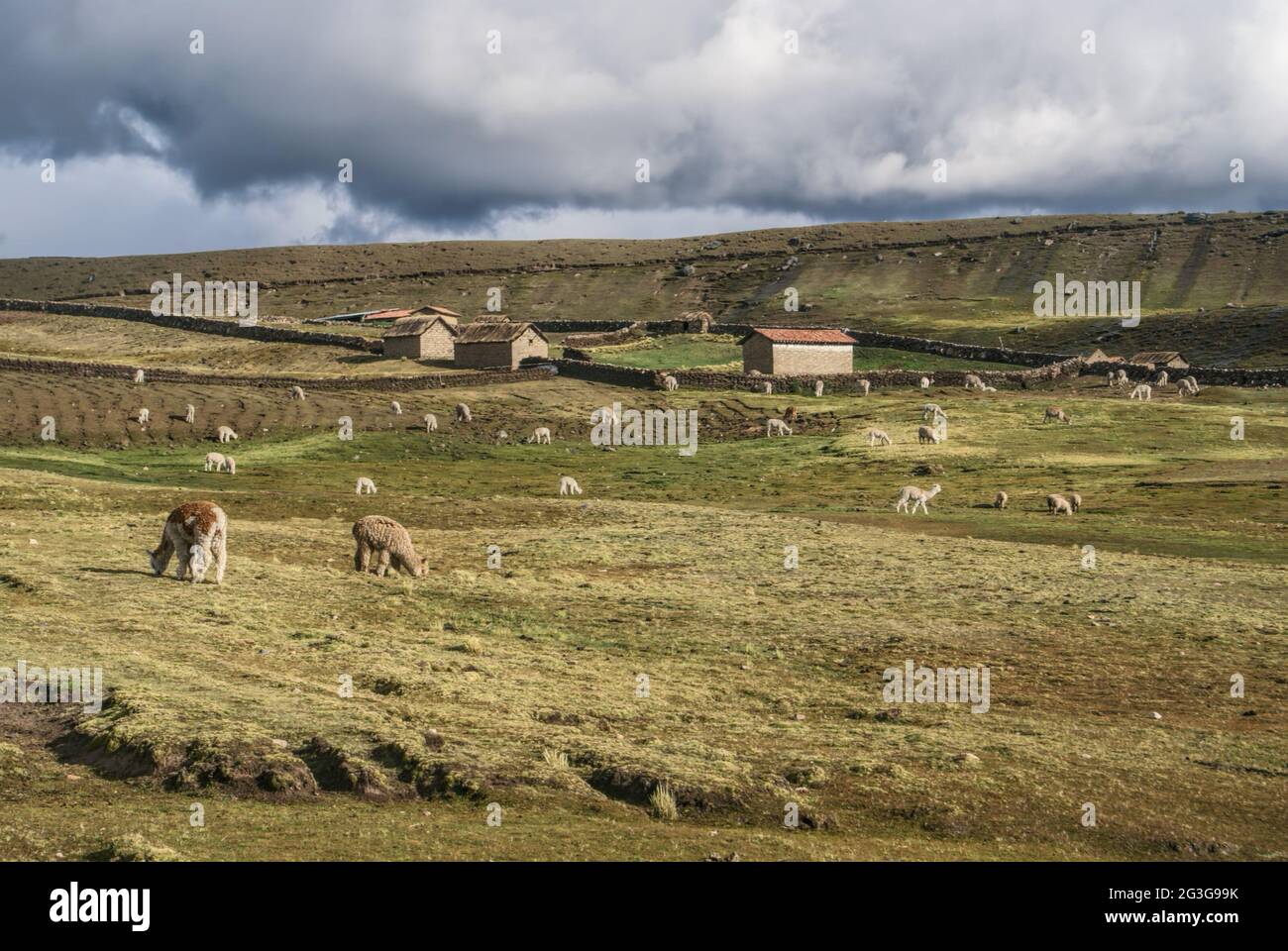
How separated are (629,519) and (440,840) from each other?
3040 centimetres

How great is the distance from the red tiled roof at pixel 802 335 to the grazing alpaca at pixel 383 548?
5721 cm

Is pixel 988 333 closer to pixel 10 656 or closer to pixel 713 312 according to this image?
pixel 713 312

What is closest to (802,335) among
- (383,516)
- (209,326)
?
(383,516)

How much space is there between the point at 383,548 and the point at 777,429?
40.5 m

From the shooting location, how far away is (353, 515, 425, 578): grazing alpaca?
31.6 meters

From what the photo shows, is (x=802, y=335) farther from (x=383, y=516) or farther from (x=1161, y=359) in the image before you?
(x=383, y=516)

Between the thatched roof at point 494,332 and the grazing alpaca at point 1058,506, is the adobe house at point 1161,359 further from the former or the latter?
the grazing alpaca at point 1058,506

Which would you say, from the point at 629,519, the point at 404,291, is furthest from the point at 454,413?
the point at 404,291

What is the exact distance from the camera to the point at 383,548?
1246 inches

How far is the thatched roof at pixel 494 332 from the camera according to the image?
93.5m

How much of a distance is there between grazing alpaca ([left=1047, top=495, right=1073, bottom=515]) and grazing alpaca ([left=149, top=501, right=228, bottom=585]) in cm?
2871

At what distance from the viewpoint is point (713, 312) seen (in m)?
145

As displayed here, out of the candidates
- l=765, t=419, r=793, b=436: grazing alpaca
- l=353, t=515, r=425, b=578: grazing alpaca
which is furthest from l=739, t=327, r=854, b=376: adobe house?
l=353, t=515, r=425, b=578: grazing alpaca

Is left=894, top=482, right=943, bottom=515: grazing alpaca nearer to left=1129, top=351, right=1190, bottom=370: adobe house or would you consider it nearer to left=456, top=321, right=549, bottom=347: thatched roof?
left=1129, top=351, right=1190, bottom=370: adobe house
